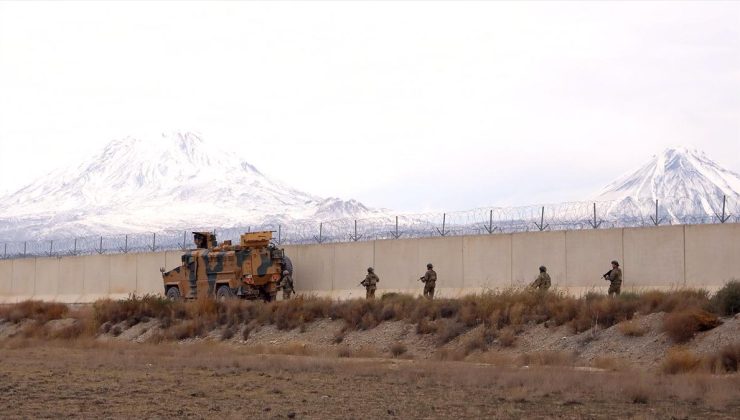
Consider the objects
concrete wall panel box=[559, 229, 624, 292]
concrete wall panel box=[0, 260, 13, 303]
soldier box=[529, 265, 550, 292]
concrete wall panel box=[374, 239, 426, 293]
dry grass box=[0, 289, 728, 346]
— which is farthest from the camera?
concrete wall panel box=[0, 260, 13, 303]

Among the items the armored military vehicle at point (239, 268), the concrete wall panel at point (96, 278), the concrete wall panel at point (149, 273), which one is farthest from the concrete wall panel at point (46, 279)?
the armored military vehicle at point (239, 268)

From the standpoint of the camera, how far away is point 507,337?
2894 centimetres

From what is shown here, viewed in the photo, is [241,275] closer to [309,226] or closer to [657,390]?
[309,226]

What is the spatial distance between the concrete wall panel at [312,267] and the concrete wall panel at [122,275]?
32.9 ft

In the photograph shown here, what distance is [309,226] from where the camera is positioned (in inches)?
2383

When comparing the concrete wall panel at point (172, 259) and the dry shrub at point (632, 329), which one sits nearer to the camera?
the dry shrub at point (632, 329)

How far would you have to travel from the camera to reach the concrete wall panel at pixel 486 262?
40531 millimetres

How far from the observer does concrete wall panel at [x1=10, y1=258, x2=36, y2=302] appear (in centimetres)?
6156

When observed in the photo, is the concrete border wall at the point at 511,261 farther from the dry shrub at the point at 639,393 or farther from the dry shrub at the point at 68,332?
the dry shrub at the point at 639,393

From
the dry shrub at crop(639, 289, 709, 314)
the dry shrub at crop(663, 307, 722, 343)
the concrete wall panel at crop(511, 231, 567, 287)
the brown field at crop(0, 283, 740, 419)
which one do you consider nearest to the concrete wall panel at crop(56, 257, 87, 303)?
the brown field at crop(0, 283, 740, 419)

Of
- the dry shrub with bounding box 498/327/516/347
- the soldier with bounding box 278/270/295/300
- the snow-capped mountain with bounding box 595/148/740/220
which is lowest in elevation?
the dry shrub with bounding box 498/327/516/347

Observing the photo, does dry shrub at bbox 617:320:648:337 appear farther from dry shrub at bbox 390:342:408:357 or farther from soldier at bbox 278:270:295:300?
soldier at bbox 278:270:295:300

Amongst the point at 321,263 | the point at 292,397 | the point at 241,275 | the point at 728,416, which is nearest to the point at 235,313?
the point at 241,275

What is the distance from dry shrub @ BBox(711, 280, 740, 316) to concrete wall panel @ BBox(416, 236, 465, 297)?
1516 cm
